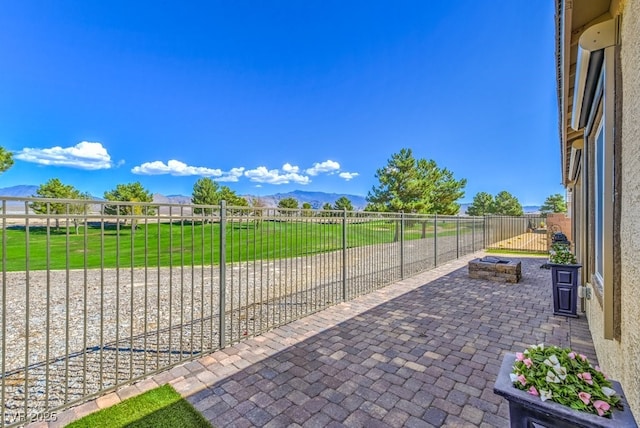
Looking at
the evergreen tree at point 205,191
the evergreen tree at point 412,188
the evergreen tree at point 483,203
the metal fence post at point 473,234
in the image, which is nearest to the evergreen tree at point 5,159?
the evergreen tree at point 412,188

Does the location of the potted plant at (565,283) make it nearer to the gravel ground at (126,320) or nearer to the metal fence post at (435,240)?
the gravel ground at (126,320)

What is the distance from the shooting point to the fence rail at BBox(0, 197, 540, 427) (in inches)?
95.8

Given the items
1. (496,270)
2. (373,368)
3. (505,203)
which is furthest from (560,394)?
(505,203)

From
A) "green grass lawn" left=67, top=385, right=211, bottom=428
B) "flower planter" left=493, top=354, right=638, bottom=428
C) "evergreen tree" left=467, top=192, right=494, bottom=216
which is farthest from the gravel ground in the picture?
"evergreen tree" left=467, top=192, right=494, bottom=216

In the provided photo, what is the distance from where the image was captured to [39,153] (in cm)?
8469

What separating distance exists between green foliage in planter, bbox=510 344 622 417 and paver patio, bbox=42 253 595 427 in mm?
1028

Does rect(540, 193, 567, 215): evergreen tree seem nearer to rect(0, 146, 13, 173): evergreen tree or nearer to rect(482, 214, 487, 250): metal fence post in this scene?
rect(482, 214, 487, 250): metal fence post

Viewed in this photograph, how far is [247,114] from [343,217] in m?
24.5

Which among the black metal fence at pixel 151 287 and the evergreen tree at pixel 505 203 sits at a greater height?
the evergreen tree at pixel 505 203

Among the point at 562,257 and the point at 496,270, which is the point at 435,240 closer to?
the point at 496,270

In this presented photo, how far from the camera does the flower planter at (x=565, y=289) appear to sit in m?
4.53

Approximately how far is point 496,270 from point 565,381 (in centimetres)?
675

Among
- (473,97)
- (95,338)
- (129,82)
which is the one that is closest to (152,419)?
(95,338)

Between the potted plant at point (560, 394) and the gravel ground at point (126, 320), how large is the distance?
2367 mm
